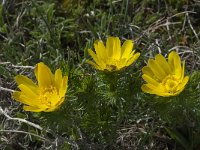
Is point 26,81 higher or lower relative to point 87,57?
lower

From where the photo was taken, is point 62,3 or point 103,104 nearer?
point 103,104

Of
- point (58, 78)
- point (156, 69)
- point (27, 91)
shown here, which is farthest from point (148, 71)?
point (27, 91)

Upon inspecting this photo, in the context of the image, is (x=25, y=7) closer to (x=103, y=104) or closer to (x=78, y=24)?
(x=78, y=24)

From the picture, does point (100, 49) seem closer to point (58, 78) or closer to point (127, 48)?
point (127, 48)

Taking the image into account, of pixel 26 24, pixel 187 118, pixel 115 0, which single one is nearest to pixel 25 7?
pixel 26 24

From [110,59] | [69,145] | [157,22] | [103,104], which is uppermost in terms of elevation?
[157,22]

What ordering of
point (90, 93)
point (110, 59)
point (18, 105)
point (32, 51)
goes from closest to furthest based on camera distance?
point (90, 93)
point (110, 59)
point (18, 105)
point (32, 51)
